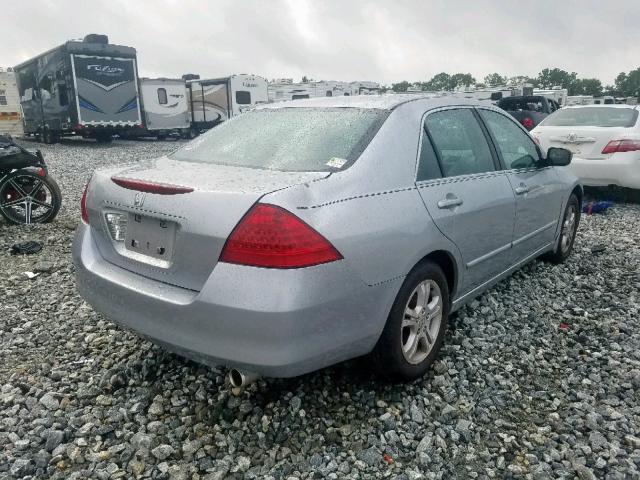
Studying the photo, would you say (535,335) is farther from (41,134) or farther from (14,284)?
(41,134)

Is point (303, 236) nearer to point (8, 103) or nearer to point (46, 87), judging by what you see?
point (46, 87)

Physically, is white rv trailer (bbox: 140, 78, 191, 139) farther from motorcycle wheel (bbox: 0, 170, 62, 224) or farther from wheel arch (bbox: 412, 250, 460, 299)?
wheel arch (bbox: 412, 250, 460, 299)

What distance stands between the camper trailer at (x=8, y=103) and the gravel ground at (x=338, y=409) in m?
23.5

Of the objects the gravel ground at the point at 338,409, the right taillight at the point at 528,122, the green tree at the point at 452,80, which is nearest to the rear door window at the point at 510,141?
the gravel ground at the point at 338,409

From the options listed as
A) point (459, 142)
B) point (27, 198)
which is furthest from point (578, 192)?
point (27, 198)

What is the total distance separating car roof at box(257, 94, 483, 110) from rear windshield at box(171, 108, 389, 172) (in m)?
0.07

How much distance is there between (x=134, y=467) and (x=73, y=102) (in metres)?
18.7

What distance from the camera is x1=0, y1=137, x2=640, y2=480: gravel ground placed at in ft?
7.63

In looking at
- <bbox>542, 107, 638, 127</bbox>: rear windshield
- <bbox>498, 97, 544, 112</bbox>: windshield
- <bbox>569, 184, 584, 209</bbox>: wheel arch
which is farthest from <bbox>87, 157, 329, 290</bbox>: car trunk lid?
<bbox>498, 97, 544, 112</bbox>: windshield

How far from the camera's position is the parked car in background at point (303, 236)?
2135 millimetres

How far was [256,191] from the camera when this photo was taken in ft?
7.25

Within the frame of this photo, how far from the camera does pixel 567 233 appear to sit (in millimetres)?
5086

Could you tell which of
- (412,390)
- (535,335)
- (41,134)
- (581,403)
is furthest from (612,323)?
(41,134)

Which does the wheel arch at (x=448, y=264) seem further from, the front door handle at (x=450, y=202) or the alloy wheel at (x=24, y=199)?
the alloy wheel at (x=24, y=199)
